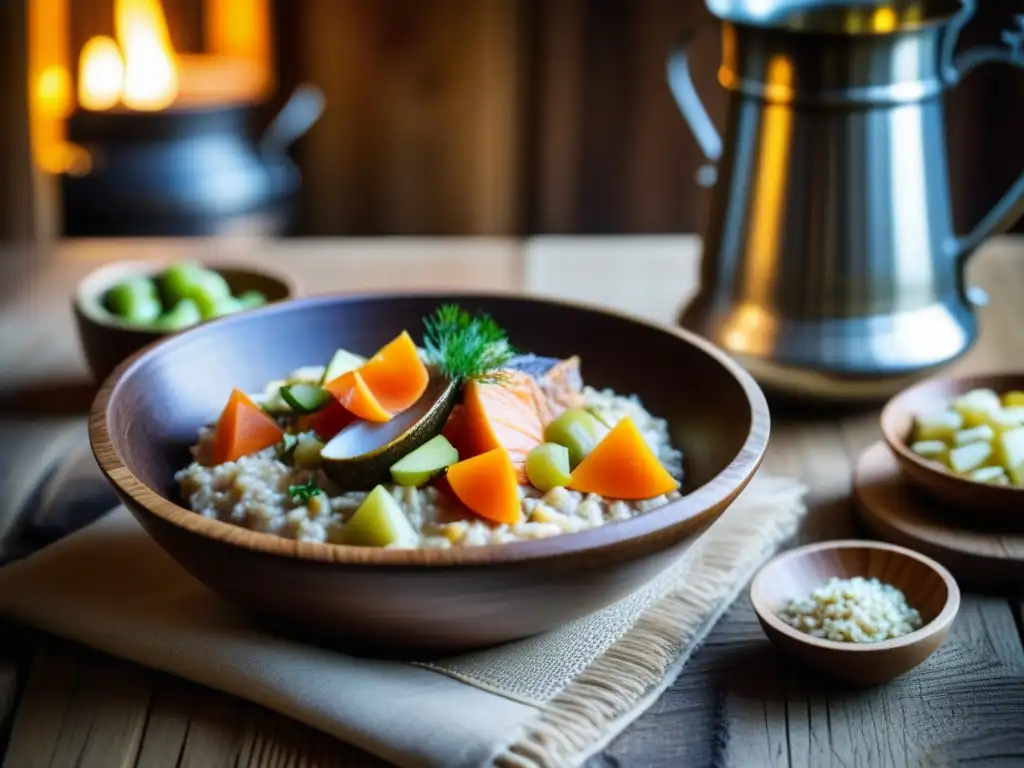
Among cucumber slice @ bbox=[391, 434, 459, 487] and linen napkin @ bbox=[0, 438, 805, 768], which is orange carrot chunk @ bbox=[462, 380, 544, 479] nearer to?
cucumber slice @ bbox=[391, 434, 459, 487]

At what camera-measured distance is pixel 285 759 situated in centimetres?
113

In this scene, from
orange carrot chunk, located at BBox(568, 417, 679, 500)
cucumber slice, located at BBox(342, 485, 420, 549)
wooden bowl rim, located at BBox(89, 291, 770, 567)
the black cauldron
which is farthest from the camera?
the black cauldron

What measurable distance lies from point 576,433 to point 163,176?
2489 mm

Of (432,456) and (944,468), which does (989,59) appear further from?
(432,456)

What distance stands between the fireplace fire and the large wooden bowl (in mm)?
2044

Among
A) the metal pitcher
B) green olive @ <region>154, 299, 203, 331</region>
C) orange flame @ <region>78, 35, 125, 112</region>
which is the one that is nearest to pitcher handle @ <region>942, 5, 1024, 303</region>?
the metal pitcher

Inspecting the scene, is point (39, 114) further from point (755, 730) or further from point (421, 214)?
point (755, 730)

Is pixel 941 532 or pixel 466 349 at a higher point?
pixel 466 349

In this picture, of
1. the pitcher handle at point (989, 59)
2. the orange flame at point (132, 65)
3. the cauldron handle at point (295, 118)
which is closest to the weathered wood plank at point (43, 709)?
the pitcher handle at point (989, 59)

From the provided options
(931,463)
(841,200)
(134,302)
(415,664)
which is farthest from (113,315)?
(931,463)

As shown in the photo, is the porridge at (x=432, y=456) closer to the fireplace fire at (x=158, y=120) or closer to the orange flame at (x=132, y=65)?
the fireplace fire at (x=158, y=120)

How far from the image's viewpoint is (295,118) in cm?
409

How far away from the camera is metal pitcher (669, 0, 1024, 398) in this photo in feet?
5.47

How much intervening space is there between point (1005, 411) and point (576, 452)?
23.1 inches
